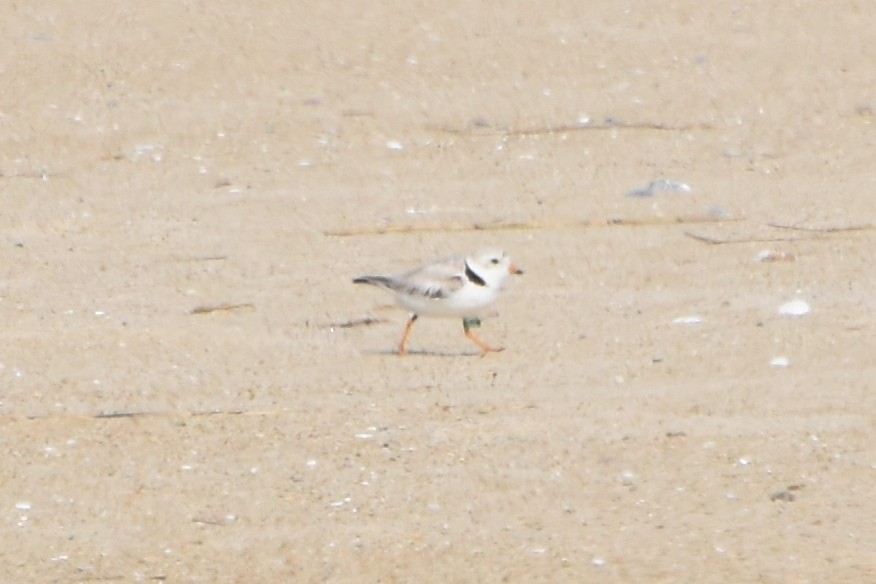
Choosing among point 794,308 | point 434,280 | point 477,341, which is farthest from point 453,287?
point 794,308

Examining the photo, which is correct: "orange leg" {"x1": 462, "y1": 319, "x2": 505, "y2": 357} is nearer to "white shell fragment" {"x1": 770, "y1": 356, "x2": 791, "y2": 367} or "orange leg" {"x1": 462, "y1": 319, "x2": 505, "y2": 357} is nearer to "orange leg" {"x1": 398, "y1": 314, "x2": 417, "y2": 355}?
"orange leg" {"x1": 398, "y1": 314, "x2": 417, "y2": 355}

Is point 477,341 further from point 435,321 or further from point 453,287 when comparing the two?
point 435,321

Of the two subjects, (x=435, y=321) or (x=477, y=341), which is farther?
(x=435, y=321)

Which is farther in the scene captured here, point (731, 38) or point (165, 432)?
point (731, 38)

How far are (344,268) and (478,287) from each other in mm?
1502

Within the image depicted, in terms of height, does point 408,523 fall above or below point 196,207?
above

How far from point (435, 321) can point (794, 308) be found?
5.18 feet

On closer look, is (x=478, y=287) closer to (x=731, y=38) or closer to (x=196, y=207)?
(x=196, y=207)

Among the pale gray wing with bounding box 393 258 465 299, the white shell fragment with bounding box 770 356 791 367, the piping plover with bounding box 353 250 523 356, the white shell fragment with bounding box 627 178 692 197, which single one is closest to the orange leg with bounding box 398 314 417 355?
the piping plover with bounding box 353 250 523 356

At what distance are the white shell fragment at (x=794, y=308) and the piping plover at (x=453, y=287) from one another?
1.13 metres

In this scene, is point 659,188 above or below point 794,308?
below

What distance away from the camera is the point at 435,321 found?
9148 millimetres

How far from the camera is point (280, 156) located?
11.9 m

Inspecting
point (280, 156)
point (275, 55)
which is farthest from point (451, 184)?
point (275, 55)
